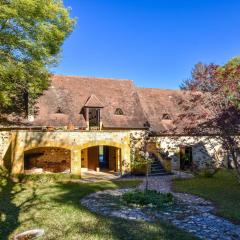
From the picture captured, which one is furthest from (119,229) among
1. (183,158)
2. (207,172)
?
(183,158)

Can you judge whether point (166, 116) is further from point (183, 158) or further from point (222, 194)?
point (222, 194)

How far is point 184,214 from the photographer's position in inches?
407

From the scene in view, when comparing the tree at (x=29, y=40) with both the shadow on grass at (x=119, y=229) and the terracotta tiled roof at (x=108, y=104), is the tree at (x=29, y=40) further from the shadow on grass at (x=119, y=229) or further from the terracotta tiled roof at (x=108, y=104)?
the shadow on grass at (x=119, y=229)

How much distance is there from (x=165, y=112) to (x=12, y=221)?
1968 cm

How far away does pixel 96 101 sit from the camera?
2441 cm

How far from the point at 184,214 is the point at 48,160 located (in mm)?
15066

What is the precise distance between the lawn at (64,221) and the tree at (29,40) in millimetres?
6048

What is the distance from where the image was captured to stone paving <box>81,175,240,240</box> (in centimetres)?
837

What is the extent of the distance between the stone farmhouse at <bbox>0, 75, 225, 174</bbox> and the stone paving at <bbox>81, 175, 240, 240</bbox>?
682 cm

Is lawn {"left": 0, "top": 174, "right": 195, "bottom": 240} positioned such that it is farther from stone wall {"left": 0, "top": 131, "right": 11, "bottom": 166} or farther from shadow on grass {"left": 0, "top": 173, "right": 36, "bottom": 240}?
stone wall {"left": 0, "top": 131, "right": 11, "bottom": 166}

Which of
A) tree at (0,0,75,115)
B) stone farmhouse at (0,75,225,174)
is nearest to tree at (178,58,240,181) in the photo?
stone farmhouse at (0,75,225,174)

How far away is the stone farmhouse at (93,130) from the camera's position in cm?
2033

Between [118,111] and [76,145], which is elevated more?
[118,111]

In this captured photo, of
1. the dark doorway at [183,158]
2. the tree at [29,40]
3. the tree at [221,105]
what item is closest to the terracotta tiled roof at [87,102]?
the dark doorway at [183,158]
